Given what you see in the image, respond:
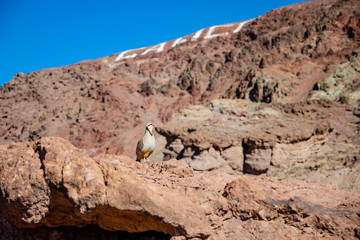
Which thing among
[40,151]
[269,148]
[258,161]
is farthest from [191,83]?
[40,151]

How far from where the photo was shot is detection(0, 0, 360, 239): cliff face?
325 centimetres

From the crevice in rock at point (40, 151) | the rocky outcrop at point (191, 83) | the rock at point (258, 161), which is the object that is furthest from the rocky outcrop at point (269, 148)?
the crevice in rock at point (40, 151)

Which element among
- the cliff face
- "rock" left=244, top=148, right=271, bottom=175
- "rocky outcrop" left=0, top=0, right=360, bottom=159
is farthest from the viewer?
"rocky outcrop" left=0, top=0, right=360, bottom=159

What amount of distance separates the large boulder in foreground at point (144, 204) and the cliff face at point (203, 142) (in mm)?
13

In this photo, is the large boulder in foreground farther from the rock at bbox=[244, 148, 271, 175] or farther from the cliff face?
the rock at bbox=[244, 148, 271, 175]

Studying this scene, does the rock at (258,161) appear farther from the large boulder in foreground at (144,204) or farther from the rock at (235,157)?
the large boulder in foreground at (144,204)

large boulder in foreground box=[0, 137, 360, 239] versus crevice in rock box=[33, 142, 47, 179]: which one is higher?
crevice in rock box=[33, 142, 47, 179]

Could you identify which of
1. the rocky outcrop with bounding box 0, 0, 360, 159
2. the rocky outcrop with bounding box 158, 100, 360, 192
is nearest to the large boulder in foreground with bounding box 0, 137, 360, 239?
the rocky outcrop with bounding box 158, 100, 360, 192

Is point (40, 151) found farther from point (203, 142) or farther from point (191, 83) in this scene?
point (191, 83)

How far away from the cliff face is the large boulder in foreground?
0.04 ft

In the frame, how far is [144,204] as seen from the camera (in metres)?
3.09

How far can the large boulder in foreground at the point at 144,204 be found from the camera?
3117 mm

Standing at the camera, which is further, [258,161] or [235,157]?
[235,157]

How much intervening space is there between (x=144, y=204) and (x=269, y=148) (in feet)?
Answer: 26.9
